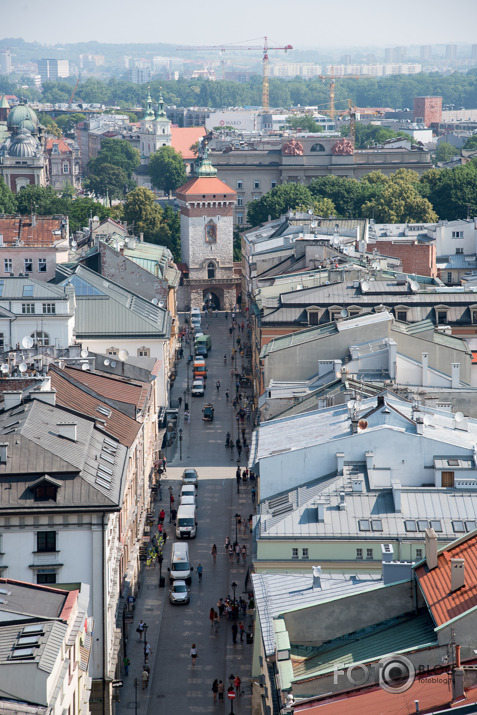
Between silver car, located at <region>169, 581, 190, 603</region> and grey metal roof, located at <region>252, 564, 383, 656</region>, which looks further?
silver car, located at <region>169, 581, 190, 603</region>

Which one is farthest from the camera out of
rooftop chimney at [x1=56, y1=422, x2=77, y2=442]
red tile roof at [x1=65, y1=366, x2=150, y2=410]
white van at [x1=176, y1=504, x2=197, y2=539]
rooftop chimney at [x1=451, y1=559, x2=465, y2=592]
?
white van at [x1=176, y1=504, x2=197, y2=539]

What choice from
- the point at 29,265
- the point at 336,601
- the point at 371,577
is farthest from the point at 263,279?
the point at 336,601

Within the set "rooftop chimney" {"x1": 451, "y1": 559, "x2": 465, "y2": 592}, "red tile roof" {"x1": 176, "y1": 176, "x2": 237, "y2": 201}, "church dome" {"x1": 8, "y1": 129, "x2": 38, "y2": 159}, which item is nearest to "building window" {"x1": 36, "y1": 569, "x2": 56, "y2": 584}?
"rooftop chimney" {"x1": 451, "y1": 559, "x2": 465, "y2": 592}


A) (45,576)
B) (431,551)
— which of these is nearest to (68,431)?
(45,576)

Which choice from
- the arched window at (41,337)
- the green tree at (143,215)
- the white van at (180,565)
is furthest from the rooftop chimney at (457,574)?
the green tree at (143,215)

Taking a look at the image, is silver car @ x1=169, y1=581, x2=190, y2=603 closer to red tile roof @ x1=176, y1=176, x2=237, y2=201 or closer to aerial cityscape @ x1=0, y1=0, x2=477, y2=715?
aerial cityscape @ x1=0, y1=0, x2=477, y2=715

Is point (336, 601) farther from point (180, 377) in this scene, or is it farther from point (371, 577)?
point (180, 377)

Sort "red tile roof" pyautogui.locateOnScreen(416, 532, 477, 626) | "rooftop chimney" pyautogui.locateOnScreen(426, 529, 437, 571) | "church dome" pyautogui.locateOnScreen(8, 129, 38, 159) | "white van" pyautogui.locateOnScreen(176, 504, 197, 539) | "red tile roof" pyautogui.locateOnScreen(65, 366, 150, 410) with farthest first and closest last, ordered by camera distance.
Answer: "church dome" pyautogui.locateOnScreen(8, 129, 38, 159) → "white van" pyautogui.locateOnScreen(176, 504, 197, 539) → "red tile roof" pyautogui.locateOnScreen(65, 366, 150, 410) → "rooftop chimney" pyautogui.locateOnScreen(426, 529, 437, 571) → "red tile roof" pyautogui.locateOnScreen(416, 532, 477, 626)
